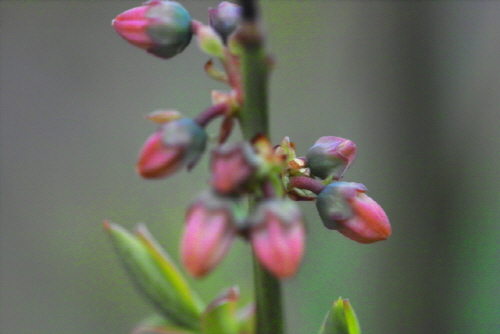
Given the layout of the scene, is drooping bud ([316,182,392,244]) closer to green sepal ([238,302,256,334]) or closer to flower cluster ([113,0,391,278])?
flower cluster ([113,0,391,278])

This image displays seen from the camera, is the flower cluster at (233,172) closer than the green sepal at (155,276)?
Yes

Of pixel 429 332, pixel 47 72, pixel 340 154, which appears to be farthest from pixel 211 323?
pixel 47 72

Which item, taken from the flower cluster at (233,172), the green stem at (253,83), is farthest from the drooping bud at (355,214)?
the green stem at (253,83)

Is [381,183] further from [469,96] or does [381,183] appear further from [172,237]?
[172,237]

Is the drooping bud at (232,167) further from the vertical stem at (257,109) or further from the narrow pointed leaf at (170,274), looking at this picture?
the narrow pointed leaf at (170,274)

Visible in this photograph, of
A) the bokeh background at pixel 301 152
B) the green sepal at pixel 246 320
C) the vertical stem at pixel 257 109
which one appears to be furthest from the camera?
the bokeh background at pixel 301 152

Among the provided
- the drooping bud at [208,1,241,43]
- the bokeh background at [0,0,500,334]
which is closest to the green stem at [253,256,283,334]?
the drooping bud at [208,1,241,43]
